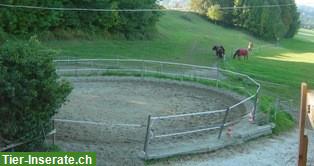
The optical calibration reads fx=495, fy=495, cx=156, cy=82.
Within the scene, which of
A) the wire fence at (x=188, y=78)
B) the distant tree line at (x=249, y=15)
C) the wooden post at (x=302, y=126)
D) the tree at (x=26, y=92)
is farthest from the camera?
the distant tree line at (x=249, y=15)

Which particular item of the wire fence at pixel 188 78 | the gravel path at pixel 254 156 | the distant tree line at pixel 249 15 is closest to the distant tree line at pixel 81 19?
the wire fence at pixel 188 78

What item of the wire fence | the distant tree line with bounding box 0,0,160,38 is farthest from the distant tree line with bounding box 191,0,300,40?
the wire fence

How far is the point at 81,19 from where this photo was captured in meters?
40.2

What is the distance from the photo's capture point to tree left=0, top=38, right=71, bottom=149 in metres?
10.4

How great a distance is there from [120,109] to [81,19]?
23.5m

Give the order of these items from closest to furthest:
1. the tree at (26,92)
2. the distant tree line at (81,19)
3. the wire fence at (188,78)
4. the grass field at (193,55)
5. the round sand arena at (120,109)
→ 1. the tree at (26,92)
2. the round sand arena at (120,109)
3. the wire fence at (188,78)
4. the grass field at (193,55)
5. the distant tree line at (81,19)

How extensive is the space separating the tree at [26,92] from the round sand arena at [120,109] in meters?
0.81

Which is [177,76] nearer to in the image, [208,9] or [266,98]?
[266,98]

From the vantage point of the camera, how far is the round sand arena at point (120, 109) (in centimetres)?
1259

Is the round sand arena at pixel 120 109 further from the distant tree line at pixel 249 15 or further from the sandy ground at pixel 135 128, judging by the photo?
the distant tree line at pixel 249 15

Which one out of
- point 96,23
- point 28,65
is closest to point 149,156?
point 28,65

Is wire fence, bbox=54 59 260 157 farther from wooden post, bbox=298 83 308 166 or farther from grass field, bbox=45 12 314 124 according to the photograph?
wooden post, bbox=298 83 308 166

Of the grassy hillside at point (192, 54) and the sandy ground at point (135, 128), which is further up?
the sandy ground at point (135, 128)

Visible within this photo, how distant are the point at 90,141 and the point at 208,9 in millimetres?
59767
